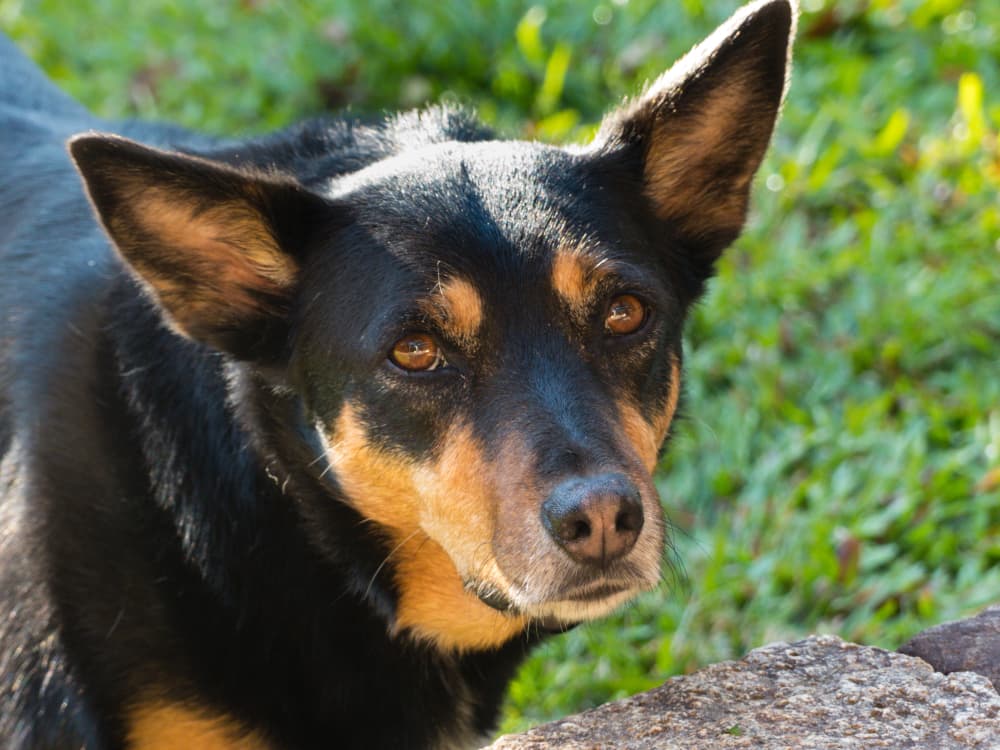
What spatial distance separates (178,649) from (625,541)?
1186 mm

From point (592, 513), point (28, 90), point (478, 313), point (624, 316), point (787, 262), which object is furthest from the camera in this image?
point (787, 262)

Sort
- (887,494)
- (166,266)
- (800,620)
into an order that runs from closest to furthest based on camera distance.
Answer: (166,266) → (800,620) → (887,494)

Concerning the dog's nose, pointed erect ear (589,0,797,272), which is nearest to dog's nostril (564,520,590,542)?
the dog's nose

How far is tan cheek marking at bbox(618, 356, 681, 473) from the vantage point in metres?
3.15

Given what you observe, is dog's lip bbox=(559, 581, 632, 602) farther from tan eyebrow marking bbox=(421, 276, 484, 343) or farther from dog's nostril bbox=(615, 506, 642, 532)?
tan eyebrow marking bbox=(421, 276, 484, 343)

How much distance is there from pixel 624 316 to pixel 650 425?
29cm

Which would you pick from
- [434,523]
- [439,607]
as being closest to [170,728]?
[439,607]

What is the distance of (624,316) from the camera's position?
3236mm

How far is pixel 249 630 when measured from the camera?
11.2 feet

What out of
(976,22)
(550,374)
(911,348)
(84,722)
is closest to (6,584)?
(84,722)

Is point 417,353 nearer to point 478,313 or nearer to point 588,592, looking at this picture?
point 478,313

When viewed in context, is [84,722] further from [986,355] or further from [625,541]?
[986,355]

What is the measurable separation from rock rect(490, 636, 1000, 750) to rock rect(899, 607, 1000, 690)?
7cm

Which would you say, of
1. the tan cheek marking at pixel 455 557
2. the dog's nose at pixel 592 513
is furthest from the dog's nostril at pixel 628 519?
the tan cheek marking at pixel 455 557
